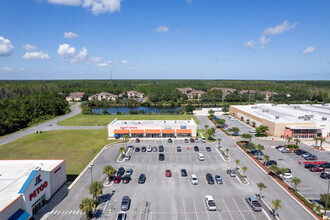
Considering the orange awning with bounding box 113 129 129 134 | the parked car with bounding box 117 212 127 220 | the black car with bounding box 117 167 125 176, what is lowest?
the parked car with bounding box 117 212 127 220

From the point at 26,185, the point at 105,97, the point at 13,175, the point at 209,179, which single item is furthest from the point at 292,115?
Answer: the point at 105,97

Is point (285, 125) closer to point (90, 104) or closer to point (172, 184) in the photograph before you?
point (172, 184)

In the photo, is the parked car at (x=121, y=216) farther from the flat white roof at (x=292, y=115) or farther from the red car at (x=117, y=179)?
the flat white roof at (x=292, y=115)

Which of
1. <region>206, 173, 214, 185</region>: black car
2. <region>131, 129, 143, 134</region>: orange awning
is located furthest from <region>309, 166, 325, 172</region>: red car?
<region>131, 129, 143, 134</region>: orange awning

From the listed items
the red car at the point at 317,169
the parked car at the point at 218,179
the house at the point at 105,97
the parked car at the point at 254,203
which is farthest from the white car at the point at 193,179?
the house at the point at 105,97

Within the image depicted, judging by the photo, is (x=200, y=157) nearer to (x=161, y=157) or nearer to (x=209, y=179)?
(x=161, y=157)

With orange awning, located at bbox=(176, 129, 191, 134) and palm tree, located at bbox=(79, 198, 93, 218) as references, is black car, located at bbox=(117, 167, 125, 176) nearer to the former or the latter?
palm tree, located at bbox=(79, 198, 93, 218)
